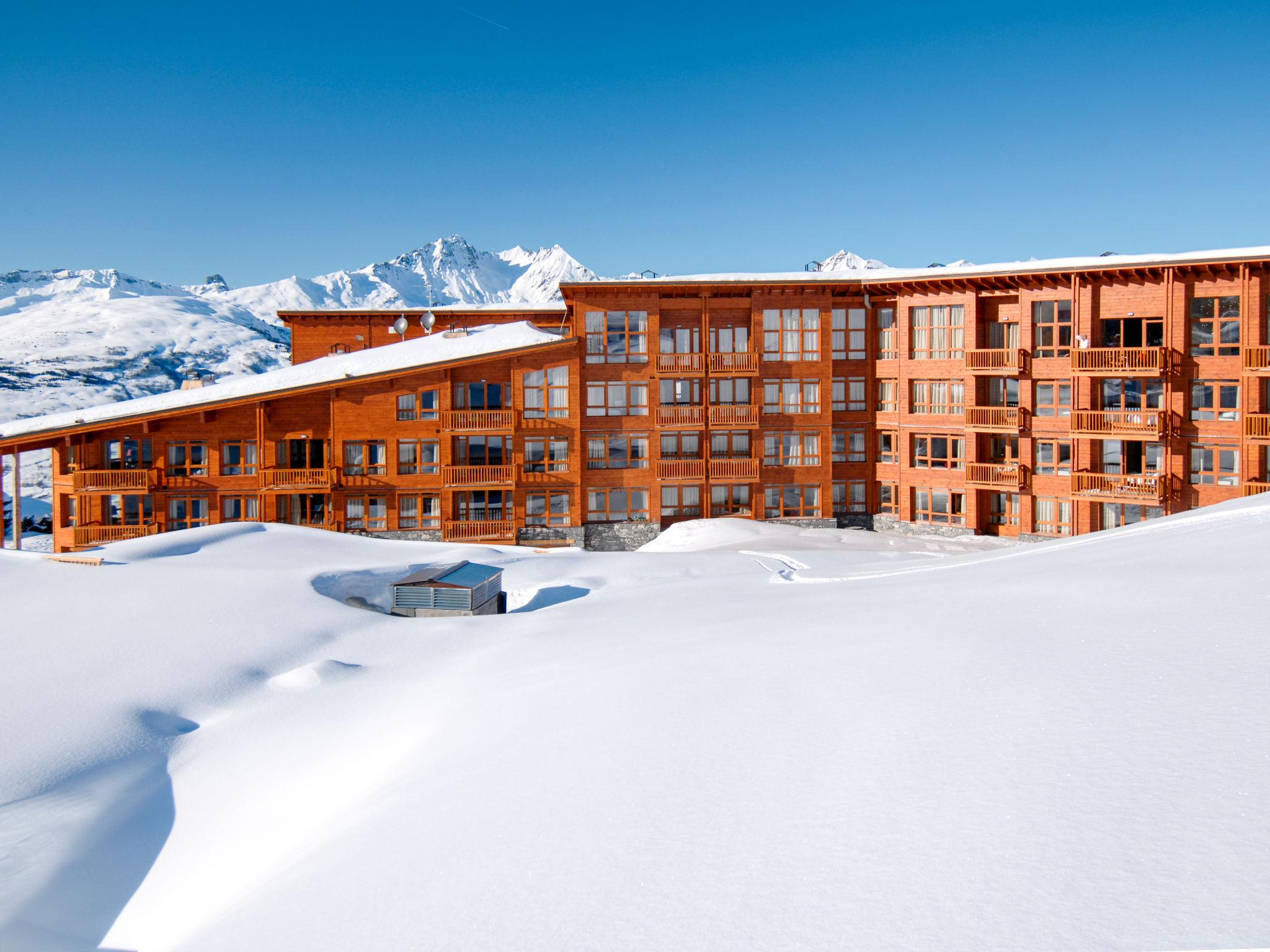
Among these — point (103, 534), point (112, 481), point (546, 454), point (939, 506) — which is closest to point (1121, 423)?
point (939, 506)

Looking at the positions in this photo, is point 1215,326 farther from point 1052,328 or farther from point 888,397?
point 888,397

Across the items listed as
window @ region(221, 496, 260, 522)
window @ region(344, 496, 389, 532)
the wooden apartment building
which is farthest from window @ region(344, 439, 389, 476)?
window @ region(221, 496, 260, 522)

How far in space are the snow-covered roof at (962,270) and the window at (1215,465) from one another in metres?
6.87

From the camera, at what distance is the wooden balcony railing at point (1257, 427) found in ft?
83.5

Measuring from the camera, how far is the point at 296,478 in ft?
93.8

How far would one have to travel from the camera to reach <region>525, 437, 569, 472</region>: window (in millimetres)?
30578

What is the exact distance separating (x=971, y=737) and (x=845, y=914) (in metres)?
1.81

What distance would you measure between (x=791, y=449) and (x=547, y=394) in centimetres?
1145

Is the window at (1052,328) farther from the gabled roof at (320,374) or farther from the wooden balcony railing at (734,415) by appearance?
the gabled roof at (320,374)

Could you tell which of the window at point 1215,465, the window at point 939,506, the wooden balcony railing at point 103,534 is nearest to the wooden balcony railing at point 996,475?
the window at point 939,506

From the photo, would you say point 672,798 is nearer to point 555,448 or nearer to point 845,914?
point 845,914

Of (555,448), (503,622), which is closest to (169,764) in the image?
(503,622)

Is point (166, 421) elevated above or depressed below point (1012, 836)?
above

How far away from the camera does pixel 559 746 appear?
5770 millimetres
